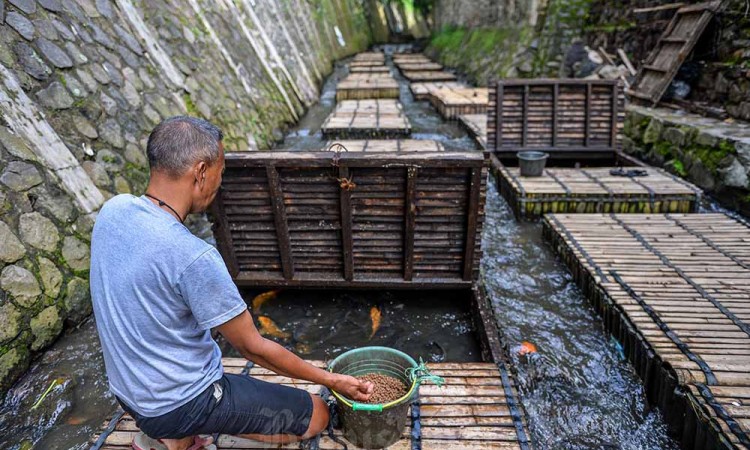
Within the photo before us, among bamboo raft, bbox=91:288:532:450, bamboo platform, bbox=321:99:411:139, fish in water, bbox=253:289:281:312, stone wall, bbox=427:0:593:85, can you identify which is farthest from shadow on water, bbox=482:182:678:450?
stone wall, bbox=427:0:593:85

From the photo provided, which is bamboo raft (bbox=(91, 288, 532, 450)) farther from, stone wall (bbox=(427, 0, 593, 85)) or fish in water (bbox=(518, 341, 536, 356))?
stone wall (bbox=(427, 0, 593, 85))

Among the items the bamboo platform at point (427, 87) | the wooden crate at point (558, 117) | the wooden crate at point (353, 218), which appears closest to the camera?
the wooden crate at point (353, 218)

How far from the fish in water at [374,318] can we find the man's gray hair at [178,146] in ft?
9.04

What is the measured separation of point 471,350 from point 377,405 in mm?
1863

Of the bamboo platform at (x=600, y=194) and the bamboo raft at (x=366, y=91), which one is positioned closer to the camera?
the bamboo platform at (x=600, y=194)

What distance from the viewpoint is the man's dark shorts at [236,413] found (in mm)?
2217

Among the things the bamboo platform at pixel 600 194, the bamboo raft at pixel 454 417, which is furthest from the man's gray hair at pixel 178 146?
the bamboo platform at pixel 600 194

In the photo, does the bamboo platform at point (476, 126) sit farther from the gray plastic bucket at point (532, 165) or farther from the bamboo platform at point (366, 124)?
the gray plastic bucket at point (532, 165)

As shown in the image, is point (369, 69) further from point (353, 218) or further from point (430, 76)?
point (353, 218)

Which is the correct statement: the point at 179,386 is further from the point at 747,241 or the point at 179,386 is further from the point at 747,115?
the point at 747,115

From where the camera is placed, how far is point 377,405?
2.47 meters

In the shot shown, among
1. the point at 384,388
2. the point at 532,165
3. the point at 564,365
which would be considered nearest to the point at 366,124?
the point at 532,165

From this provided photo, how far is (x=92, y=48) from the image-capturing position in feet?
19.5

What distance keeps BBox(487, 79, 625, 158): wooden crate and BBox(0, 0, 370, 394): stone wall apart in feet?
16.2
